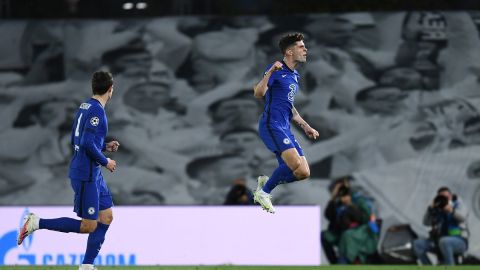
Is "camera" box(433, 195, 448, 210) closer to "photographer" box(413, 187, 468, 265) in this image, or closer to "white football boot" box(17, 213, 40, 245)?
"photographer" box(413, 187, 468, 265)

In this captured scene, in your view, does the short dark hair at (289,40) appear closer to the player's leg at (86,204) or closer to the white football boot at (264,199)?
the white football boot at (264,199)

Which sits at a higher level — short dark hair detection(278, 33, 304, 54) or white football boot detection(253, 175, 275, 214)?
short dark hair detection(278, 33, 304, 54)

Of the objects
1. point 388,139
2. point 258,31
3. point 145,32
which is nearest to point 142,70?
point 145,32

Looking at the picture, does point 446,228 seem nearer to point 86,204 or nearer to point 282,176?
point 282,176

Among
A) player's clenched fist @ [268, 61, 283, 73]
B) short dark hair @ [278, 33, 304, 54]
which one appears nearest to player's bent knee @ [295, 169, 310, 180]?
player's clenched fist @ [268, 61, 283, 73]

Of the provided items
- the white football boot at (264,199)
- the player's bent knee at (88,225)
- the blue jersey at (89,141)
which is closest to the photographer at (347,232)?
the white football boot at (264,199)

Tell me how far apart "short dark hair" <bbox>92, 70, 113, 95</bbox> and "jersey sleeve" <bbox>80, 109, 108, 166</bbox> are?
248mm

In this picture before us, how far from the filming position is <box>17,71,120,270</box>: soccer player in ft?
36.2

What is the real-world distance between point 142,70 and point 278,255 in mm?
6146

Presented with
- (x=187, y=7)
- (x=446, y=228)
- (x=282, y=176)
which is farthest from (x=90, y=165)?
(x=187, y=7)

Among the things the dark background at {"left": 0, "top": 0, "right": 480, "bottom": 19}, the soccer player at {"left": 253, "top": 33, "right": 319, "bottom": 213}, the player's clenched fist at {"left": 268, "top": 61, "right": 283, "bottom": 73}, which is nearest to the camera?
the player's clenched fist at {"left": 268, "top": 61, "right": 283, "bottom": 73}

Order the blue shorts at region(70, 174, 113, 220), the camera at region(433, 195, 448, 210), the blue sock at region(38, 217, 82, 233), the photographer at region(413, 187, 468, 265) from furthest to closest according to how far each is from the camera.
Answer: the photographer at region(413, 187, 468, 265) → the camera at region(433, 195, 448, 210) → the blue sock at region(38, 217, 82, 233) → the blue shorts at region(70, 174, 113, 220)

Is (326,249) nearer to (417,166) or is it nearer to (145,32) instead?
(417,166)

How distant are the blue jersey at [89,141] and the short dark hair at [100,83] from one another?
4.2 inches
